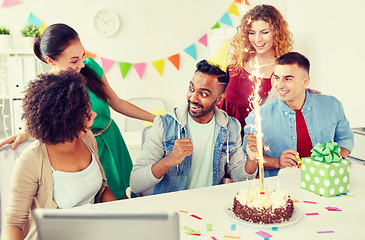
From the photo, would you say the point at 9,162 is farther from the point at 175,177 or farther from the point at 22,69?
the point at 22,69

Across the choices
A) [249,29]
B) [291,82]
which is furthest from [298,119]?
[249,29]

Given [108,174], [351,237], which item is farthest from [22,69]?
[351,237]

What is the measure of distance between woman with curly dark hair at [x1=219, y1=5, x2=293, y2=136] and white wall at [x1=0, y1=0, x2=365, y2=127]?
3.35 feet

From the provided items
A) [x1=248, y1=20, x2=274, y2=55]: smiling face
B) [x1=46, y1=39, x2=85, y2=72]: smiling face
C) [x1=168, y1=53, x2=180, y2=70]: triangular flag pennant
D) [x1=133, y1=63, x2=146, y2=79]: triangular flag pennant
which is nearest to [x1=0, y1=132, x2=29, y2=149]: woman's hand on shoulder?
[x1=46, y1=39, x2=85, y2=72]: smiling face

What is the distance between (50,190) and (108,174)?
696 millimetres

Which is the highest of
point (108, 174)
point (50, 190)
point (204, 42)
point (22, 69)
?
point (204, 42)

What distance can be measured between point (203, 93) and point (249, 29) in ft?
3.15

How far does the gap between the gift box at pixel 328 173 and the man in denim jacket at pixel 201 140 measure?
309 millimetres

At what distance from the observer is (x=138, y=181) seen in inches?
61.9

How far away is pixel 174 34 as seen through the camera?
3.94 metres

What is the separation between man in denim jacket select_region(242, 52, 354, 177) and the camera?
1.92 meters

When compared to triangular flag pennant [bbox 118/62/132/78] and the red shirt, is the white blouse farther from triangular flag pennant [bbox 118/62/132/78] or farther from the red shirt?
triangular flag pennant [bbox 118/62/132/78]

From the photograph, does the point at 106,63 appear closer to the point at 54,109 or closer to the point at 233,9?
the point at 233,9

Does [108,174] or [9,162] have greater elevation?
[9,162]
